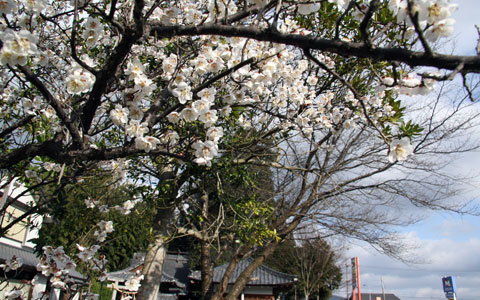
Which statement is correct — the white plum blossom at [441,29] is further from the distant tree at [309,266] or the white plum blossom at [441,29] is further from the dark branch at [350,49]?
the distant tree at [309,266]

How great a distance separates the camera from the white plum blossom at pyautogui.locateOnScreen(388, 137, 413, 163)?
1.71 metres

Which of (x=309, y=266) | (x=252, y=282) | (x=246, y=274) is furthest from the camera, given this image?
(x=309, y=266)

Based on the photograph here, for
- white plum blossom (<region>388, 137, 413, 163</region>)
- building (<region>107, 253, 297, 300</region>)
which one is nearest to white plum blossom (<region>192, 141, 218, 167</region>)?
white plum blossom (<region>388, 137, 413, 163</region>)

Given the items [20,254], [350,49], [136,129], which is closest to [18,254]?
[20,254]

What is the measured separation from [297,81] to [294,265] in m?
19.0

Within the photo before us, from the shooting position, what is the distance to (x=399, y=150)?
173cm

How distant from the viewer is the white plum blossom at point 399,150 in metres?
1.71

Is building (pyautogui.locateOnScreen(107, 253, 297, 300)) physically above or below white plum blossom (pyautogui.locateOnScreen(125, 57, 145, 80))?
below

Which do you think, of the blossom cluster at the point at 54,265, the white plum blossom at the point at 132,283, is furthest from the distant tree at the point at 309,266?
the blossom cluster at the point at 54,265

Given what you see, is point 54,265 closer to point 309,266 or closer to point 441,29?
point 441,29

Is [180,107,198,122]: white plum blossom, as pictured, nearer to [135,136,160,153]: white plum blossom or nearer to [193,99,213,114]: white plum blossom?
[193,99,213,114]: white plum blossom

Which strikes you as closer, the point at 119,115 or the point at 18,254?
the point at 119,115

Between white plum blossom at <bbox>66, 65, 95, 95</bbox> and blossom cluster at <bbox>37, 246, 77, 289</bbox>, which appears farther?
blossom cluster at <bbox>37, 246, 77, 289</bbox>

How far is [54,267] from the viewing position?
3.49 metres
